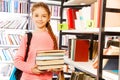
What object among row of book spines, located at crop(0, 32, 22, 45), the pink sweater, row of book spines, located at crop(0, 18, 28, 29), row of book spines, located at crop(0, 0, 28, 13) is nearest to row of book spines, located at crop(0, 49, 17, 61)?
row of book spines, located at crop(0, 32, 22, 45)

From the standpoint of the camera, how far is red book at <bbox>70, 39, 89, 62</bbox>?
2.26 m

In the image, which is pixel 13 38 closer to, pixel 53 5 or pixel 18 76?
pixel 53 5

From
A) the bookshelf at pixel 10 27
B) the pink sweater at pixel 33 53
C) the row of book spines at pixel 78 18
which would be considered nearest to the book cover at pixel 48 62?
the pink sweater at pixel 33 53

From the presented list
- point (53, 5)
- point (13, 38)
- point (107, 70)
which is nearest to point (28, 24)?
point (13, 38)

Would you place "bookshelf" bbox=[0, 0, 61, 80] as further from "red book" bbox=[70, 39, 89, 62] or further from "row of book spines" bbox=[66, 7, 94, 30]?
"red book" bbox=[70, 39, 89, 62]

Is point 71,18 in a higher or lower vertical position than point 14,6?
lower

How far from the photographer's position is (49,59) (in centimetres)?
160

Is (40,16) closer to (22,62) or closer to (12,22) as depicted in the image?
(22,62)

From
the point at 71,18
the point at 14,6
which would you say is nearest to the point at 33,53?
the point at 71,18

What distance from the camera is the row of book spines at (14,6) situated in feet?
10.6

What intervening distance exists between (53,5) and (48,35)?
1.89 m

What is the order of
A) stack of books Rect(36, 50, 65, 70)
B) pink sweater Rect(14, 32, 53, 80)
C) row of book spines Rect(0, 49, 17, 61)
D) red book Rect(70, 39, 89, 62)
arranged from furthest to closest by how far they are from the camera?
row of book spines Rect(0, 49, 17, 61)
red book Rect(70, 39, 89, 62)
pink sweater Rect(14, 32, 53, 80)
stack of books Rect(36, 50, 65, 70)

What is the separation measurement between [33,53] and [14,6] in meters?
1.77

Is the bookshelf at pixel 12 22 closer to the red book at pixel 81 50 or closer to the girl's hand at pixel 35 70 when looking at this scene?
the red book at pixel 81 50
